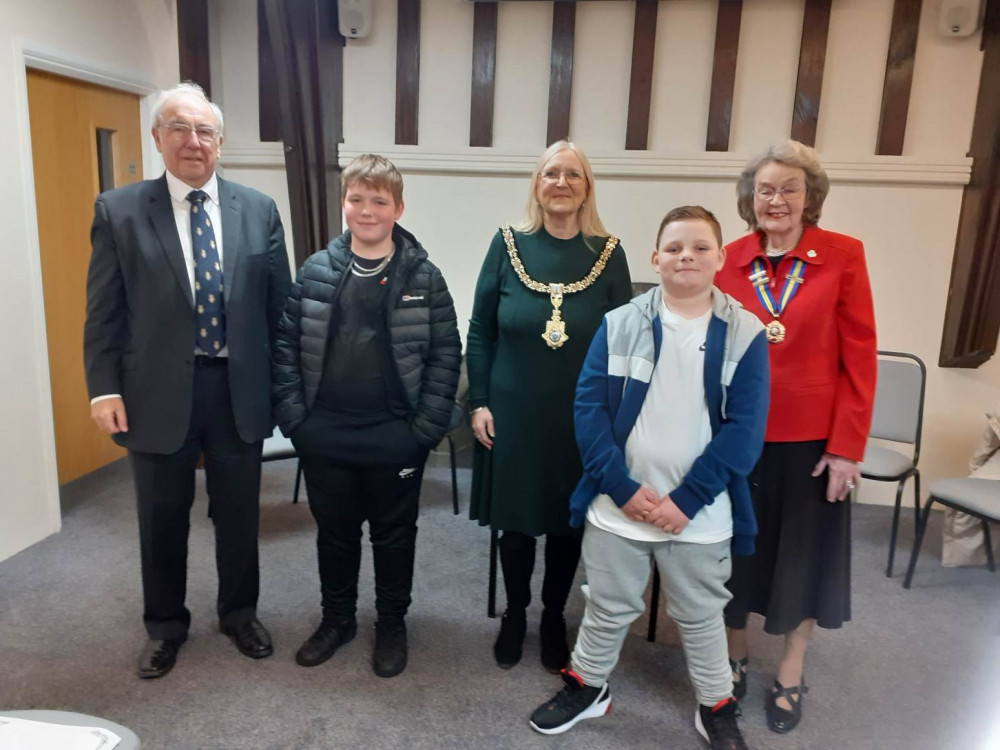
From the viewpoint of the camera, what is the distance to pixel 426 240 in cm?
389

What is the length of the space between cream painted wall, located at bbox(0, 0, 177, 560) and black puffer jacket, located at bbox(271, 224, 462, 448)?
59.9 inches

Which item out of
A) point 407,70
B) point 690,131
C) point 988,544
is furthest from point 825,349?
point 407,70

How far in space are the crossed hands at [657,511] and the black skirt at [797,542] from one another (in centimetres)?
32

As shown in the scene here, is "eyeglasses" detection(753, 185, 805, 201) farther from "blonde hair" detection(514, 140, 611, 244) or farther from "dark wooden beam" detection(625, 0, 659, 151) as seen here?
"dark wooden beam" detection(625, 0, 659, 151)

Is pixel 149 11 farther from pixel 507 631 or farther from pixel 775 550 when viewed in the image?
pixel 775 550

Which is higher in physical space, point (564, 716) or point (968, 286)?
point (968, 286)

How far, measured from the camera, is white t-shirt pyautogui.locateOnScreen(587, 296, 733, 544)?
5.45 feet

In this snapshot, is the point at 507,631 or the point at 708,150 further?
the point at 708,150

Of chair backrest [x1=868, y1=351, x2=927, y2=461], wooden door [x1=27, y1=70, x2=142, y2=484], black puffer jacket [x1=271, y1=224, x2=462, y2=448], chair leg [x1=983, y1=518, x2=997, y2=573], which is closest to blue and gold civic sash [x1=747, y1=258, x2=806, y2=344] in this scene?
black puffer jacket [x1=271, y1=224, x2=462, y2=448]

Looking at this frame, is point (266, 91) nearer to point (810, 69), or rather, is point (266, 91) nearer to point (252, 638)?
point (810, 69)

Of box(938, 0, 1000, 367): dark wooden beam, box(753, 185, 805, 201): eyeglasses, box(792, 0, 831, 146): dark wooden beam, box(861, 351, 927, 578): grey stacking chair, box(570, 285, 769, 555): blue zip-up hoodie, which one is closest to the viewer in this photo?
box(570, 285, 769, 555): blue zip-up hoodie

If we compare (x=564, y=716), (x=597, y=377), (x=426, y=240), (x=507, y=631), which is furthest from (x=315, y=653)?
(x=426, y=240)

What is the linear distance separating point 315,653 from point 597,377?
121cm

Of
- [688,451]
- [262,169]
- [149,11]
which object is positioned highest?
[149,11]
